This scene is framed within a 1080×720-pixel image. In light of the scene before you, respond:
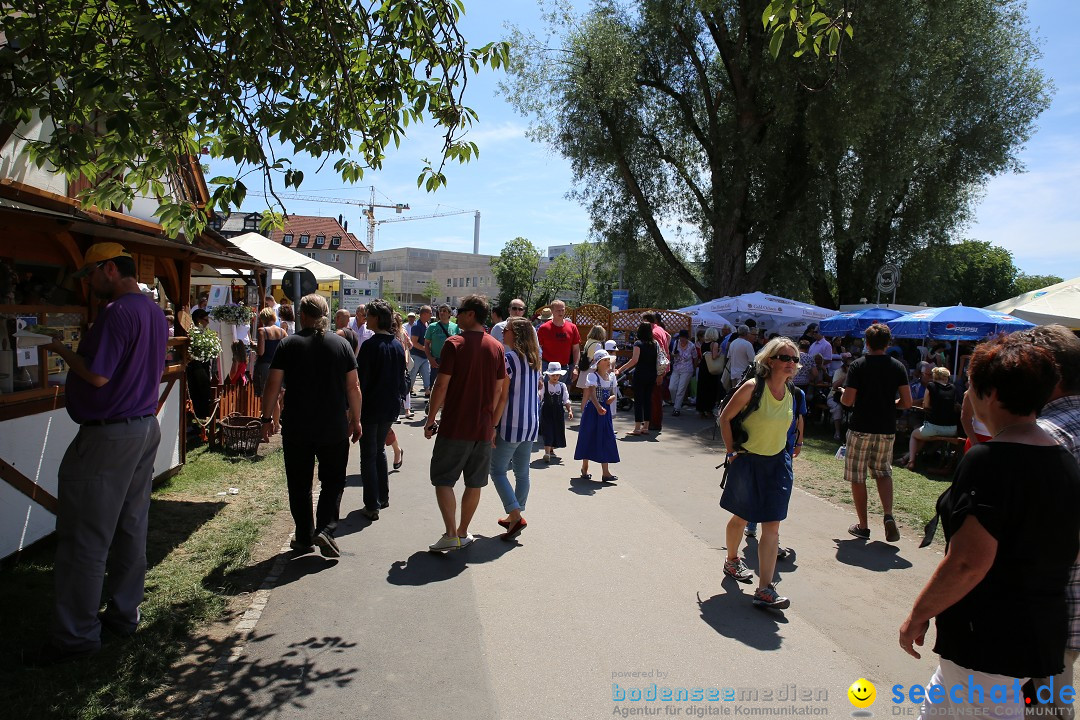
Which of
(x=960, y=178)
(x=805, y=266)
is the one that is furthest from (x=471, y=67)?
(x=960, y=178)

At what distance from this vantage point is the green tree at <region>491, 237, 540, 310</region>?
61.3 metres

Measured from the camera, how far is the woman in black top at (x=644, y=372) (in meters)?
11.1

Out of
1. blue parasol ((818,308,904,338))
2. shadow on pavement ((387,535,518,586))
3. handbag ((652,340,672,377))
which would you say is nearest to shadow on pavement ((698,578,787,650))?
shadow on pavement ((387,535,518,586))

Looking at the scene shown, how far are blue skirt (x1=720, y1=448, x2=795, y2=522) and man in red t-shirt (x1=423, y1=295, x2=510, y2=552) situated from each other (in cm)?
184

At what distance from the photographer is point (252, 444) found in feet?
28.0

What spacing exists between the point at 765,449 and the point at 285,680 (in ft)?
10.5

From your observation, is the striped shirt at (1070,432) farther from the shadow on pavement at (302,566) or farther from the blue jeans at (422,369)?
the blue jeans at (422,369)

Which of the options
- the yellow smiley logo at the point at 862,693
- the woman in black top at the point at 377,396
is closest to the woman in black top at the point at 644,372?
the woman in black top at the point at 377,396

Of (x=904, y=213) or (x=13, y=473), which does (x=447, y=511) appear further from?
(x=904, y=213)

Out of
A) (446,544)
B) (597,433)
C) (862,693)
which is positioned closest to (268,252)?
(597,433)

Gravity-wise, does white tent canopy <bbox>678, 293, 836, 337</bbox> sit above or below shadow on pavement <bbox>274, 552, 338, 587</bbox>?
above

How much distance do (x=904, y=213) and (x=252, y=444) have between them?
2268cm

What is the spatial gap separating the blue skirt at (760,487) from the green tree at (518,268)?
56.3 m

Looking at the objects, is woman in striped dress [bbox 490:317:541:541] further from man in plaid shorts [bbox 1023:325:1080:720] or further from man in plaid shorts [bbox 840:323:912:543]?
man in plaid shorts [bbox 1023:325:1080:720]
